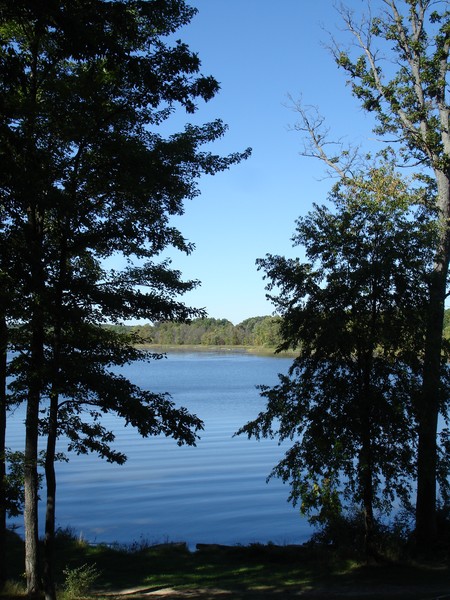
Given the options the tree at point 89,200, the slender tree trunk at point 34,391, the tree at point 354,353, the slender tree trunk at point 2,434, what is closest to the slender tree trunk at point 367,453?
the tree at point 354,353

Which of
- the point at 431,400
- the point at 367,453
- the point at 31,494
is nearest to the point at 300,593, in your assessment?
the point at 367,453

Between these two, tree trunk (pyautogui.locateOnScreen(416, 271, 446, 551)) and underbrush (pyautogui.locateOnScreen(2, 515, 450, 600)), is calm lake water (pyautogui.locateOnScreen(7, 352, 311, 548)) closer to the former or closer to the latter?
underbrush (pyautogui.locateOnScreen(2, 515, 450, 600))

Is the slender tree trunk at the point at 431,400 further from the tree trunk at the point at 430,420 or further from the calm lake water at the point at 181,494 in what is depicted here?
the calm lake water at the point at 181,494

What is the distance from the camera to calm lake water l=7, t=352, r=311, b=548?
1791cm

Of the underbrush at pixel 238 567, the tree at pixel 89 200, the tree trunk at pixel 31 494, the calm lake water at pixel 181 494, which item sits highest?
the tree at pixel 89 200

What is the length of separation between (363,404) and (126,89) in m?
Result: 6.56

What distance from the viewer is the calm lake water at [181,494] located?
17.9 m

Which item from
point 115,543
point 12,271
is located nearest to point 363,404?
point 12,271

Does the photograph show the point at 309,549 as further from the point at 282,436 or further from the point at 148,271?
the point at 148,271

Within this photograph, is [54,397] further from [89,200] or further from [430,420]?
[430,420]

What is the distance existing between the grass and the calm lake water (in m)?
2.68

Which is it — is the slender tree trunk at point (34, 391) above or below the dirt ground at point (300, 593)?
above

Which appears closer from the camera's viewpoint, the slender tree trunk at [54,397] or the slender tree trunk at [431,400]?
the slender tree trunk at [54,397]

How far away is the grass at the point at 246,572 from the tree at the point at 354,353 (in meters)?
0.94
